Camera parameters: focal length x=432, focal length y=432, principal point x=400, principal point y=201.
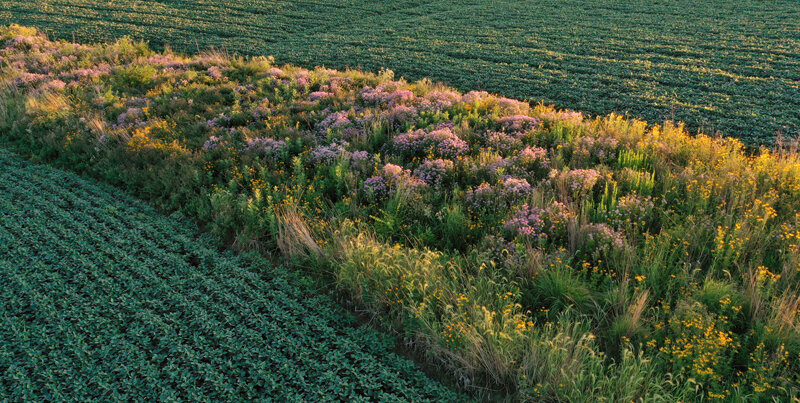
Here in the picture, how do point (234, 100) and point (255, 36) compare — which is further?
point (255, 36)

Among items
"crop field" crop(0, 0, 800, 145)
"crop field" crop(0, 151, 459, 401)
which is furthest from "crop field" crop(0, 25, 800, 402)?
"crop field" crop(0, 0, 800, 145)

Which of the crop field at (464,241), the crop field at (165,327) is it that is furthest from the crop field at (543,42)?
the crop field at (165,327)

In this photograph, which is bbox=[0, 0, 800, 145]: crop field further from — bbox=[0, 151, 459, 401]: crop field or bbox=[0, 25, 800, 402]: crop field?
bbox=[0, 151, 459, 401]: crop field

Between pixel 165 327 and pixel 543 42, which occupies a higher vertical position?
pixel 543 42

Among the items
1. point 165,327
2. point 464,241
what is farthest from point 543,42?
point 165,327

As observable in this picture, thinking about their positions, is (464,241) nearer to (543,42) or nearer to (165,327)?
(165,327)

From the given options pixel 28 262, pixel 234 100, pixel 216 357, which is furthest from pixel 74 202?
pixel 234 100

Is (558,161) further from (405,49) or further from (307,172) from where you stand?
(405,49)
